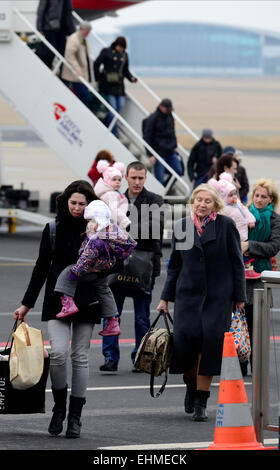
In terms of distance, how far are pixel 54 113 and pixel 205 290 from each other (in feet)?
35.7

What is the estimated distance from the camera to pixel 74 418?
774cm

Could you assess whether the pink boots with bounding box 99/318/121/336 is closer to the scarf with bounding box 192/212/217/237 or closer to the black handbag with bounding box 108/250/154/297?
the scarf with bounding box 192/212/217/237

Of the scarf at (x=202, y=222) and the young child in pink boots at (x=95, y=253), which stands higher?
the scarf at (x=202, y=222)

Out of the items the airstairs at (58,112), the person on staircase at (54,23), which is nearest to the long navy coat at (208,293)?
the airstairs at (58,112)

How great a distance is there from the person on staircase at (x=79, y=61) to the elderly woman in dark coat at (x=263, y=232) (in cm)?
866

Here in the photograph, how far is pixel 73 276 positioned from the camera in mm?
7766

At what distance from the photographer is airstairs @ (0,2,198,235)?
1866cm

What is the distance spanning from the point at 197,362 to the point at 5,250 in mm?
10410

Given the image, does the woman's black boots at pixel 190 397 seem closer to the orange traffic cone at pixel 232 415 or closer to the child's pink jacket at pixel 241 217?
the orange traffic cone at pixel 232 415

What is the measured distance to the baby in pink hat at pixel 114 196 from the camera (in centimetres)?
1014

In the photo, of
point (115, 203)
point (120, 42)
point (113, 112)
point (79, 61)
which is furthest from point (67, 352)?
point (120, 42)

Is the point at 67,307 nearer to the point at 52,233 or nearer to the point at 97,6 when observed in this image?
the point at 52,233

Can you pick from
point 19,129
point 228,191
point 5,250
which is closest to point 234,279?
point 228,191
